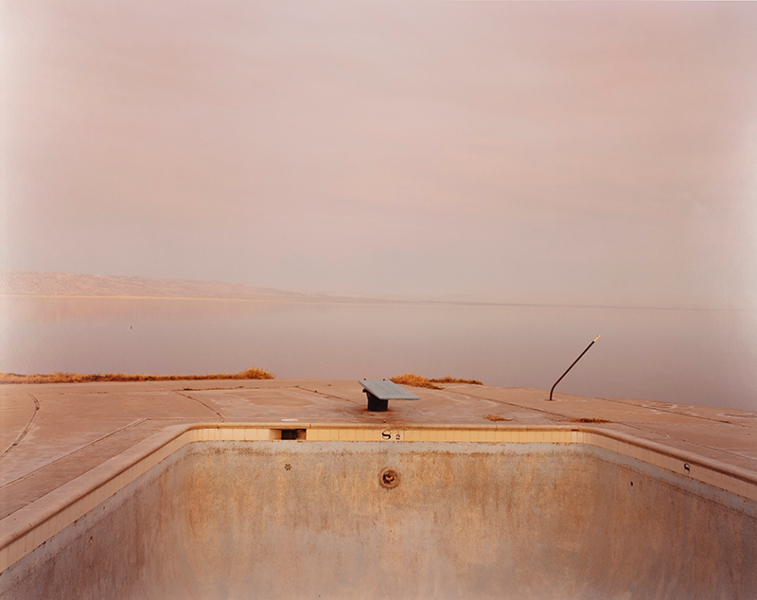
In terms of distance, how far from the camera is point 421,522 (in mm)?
6609

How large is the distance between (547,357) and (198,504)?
39.3m

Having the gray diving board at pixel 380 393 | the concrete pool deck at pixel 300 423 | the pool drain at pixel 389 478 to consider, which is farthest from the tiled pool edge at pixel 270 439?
the gray diving board at pixel 380 393

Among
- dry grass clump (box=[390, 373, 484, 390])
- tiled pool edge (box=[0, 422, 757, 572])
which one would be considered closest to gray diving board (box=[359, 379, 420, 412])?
tiled pool edge (box=[0, 422, 757, 572])

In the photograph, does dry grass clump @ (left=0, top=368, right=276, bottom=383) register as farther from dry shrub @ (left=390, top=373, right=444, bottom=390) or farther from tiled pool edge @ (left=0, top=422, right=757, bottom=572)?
tiled pool edge @ (left=0, top=422, right=757, bottom=572)

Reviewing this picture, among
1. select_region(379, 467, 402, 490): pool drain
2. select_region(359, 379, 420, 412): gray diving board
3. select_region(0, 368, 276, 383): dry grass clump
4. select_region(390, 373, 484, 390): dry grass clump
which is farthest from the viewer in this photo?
select_region(390, 373, 484, 390): dry grass clump

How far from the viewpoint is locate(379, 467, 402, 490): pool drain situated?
21.9 feet

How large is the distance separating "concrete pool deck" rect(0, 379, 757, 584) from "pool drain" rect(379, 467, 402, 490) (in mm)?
510

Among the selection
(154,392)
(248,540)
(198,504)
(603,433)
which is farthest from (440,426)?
(154,392)

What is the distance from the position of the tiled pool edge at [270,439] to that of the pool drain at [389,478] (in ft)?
1.29

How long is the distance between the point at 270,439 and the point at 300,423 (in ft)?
1.45

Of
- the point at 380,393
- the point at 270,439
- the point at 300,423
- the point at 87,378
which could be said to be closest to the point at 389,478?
the point at 300,423

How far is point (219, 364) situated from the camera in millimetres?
32594

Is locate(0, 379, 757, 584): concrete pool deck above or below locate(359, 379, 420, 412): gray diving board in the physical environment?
below

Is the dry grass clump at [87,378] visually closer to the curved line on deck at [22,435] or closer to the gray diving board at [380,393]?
the curved line on deck at [22,435]
